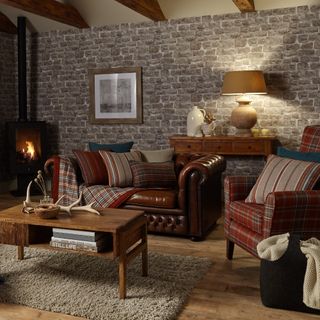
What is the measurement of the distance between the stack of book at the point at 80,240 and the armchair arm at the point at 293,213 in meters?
1.12

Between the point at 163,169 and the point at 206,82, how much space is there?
6.51 ft

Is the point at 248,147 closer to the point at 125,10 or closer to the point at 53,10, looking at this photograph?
the point at 125,10

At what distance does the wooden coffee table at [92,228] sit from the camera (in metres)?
2.65

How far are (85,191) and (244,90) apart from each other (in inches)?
89.2

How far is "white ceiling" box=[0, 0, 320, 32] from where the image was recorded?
17.6 ft

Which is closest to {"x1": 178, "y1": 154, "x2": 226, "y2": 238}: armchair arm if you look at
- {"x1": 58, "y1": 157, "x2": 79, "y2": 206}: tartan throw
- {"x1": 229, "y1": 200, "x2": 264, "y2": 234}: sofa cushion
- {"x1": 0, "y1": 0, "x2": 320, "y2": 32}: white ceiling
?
{"x1": 229, "y1": 200, "x2": 264, "y2": 234}: sofa cushion

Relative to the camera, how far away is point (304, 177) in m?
3.09

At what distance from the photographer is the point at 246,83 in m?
5.04

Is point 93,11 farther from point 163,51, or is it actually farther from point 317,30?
point 317,30

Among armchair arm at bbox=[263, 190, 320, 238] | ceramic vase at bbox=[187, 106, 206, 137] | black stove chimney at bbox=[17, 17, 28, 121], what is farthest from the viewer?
black stove chimney at bbox=[17, 17, 28, 121]

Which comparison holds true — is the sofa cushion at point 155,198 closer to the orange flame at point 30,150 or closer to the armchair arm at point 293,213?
the armchair arm at point 293,213

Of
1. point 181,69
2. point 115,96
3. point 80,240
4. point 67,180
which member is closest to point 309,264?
point 80,240

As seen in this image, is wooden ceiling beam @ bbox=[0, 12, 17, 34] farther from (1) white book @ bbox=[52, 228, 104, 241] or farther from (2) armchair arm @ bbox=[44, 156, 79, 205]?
(1) white book @ bbox=[52, 228, 104, 241]

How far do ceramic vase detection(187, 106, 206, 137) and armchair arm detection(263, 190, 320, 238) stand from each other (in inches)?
A: 109
